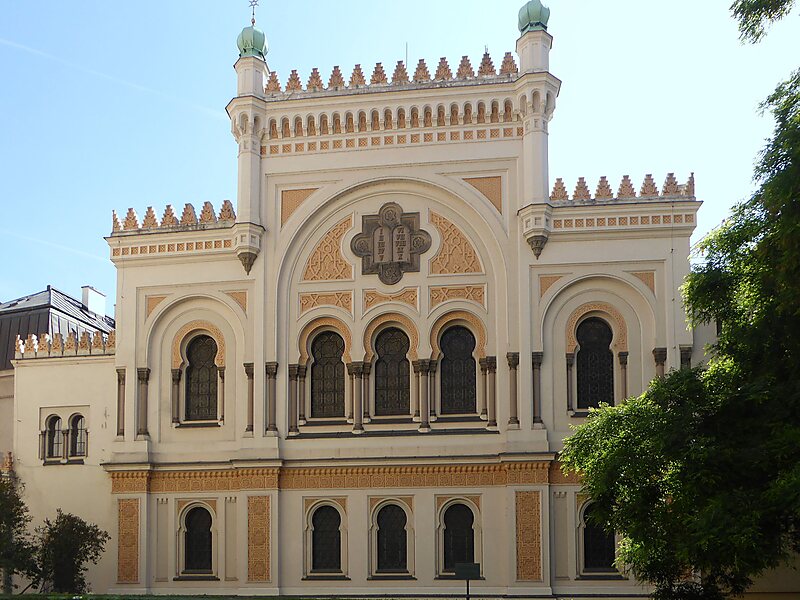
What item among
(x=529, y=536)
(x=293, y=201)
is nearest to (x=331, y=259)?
(x=293, y=201)

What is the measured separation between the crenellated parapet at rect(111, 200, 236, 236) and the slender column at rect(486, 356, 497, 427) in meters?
8.49

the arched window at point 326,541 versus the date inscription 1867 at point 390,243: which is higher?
the date inscription 1867 at point 390,243

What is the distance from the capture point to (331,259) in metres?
32.5

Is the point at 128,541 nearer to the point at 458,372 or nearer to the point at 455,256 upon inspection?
the point at 458,372

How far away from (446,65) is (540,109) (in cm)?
306

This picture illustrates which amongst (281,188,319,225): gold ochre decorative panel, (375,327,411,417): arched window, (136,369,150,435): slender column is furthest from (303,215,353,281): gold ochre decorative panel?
(136,369,150,435): slender column

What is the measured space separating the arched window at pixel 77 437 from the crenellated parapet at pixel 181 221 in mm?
5669

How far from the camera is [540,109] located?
31.6 m

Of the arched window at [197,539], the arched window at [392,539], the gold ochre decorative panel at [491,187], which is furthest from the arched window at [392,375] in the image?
the arched window at [197,539]

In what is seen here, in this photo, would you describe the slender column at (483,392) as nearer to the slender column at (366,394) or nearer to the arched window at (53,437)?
the slender column at (366,394)

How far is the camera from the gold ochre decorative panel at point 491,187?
31.8 m

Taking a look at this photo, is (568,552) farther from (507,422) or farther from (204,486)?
(204,486)

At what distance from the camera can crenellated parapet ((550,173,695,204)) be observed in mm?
31000

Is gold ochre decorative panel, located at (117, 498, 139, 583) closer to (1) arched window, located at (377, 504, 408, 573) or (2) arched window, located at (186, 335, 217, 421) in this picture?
(2) arched window, located at (186, 335, 217, 421)
